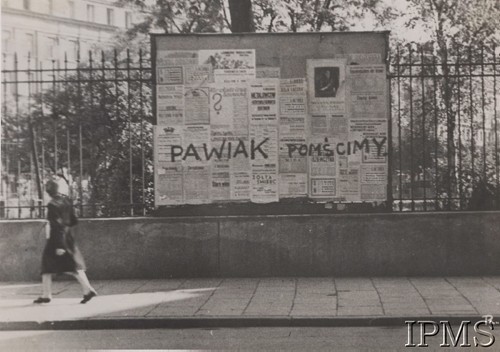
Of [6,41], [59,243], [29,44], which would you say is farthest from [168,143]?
[6,41]

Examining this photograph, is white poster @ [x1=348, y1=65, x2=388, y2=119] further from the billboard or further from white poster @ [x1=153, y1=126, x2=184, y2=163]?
white poster @ [x1=153, y1=126, x2=184, y2=163]

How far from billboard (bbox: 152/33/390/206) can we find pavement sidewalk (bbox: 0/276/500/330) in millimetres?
1437

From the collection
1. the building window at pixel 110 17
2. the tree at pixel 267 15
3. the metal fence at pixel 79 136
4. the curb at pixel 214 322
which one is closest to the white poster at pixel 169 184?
the metal fence at pixel 79 136

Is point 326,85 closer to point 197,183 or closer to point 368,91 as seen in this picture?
point 368,91

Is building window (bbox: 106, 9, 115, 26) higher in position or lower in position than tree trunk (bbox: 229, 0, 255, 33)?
higher

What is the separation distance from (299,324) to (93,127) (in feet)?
17.1

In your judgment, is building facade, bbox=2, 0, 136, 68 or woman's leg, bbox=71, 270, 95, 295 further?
building facade, bbox=2, 0, 136, 68

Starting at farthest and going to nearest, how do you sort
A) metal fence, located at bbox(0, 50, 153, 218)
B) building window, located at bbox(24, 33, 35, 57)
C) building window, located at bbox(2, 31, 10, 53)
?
metal fence, located at bbox(0, 50, 153, 218)
building window, located at bbox(24, 33, 35, 57)
building window, located at bbox(2, 31, 10, 53)

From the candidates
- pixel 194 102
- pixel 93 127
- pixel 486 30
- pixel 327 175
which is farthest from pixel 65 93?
pixel 486 30

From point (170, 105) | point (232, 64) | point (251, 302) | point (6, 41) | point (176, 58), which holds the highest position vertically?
point (6, 41)

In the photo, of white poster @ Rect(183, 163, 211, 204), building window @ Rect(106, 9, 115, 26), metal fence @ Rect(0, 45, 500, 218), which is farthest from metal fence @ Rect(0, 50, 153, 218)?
building window @ Rect(106, 9, 115, 26)

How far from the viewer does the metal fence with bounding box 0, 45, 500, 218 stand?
11.3 m

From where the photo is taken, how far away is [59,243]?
9484 millimetres

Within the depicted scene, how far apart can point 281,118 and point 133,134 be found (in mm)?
2513
